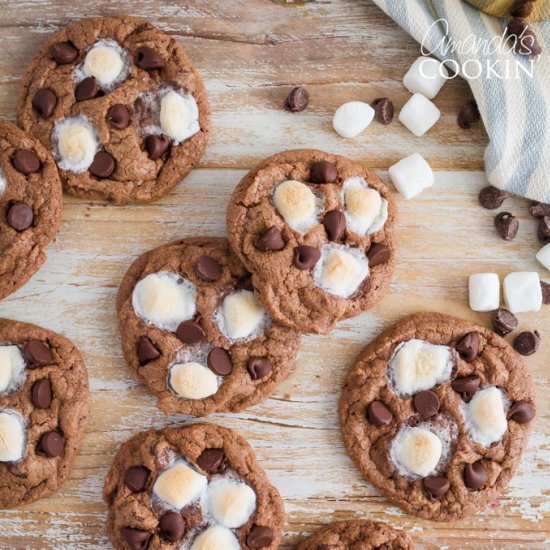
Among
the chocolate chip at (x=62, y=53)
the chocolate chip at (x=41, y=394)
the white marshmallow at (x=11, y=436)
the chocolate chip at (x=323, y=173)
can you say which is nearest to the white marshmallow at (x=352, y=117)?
the chocolate chip at (x=323, y=173)

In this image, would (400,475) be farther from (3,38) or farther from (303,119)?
(3,38)

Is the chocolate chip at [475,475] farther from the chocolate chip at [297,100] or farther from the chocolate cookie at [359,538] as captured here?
the chocolate chip at [297,100]

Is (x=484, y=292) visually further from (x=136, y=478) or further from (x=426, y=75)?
(x=136, y=478)

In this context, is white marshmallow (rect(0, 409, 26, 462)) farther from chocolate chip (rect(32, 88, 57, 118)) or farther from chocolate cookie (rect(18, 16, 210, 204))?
chocolate chip (rect(32, 88, 57, 118))

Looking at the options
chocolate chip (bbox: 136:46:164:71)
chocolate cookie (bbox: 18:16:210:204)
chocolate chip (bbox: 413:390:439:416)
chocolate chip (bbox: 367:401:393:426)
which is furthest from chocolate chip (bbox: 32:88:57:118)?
chocolate chip (bbox: 413:390:439:416)

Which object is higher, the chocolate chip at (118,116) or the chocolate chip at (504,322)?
the chocolate chip at (118,116)

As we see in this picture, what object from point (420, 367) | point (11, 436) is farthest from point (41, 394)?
point (420, 367)
